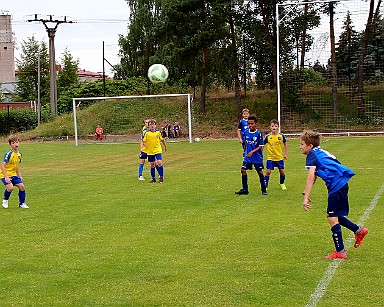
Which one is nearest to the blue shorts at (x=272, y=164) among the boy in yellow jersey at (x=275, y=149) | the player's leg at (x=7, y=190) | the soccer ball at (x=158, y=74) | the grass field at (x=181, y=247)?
the boy in yellow jersey at (x=275, y=149)

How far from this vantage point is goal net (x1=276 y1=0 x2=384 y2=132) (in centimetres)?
3497

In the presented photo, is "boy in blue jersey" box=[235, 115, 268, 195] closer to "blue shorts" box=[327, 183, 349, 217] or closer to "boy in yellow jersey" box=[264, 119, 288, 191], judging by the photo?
"boy in yellow jersey" box=[264, 119, 288, 191]

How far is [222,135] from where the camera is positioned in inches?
1638

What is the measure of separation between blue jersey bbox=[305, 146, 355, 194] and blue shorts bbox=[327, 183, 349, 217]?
0.20 feet

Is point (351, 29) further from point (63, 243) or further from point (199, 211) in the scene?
point (63, 243)

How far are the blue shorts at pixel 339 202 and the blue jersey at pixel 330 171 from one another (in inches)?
2.4

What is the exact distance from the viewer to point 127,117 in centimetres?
4412

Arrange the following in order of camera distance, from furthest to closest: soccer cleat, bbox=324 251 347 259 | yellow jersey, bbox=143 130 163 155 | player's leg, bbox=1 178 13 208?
1. yellow jersey, bbox=143 130 163 155
2. player's leg, bbox=1 178 13 208
3. soccer cleat, bbox=324 251 347 259

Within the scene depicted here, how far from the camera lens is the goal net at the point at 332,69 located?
3497 centimetres

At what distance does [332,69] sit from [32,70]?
149 ft

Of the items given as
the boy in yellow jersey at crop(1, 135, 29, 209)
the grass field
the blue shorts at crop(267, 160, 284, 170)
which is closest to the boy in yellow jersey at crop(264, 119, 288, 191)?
the blue shorts at crop(267, 160, 284, 170)

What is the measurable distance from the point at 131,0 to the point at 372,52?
121 ft

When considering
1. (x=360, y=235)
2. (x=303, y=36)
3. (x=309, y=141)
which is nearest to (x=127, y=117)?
(x=303, y=36)

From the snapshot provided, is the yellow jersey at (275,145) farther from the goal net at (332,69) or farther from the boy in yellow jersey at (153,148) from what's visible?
the goal net at (332,69)
